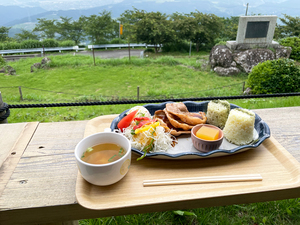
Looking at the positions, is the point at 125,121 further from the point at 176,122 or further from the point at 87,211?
the point at 87,211

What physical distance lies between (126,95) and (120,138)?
8.39 metres

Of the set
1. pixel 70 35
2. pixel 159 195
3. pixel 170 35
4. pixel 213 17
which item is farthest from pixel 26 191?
pixel 70 35

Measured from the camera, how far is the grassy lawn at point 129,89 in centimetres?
159

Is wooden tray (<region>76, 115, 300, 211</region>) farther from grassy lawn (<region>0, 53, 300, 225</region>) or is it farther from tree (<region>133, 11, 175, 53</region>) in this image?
tree (<region>133, 11, 175, 53</region>)

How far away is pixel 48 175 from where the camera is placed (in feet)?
3.50

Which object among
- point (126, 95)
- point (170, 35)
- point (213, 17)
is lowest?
point (126, 95)

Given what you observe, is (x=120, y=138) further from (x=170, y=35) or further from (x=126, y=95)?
(x=170, y=35)

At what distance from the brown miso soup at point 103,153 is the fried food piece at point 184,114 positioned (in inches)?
19.5

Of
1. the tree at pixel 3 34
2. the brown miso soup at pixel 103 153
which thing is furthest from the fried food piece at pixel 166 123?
the tree at pixel 3 34

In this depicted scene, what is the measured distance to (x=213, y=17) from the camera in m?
18.3

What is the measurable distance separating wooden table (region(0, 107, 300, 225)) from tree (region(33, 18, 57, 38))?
1291 inches

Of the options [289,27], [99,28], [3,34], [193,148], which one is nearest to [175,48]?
[99,28]

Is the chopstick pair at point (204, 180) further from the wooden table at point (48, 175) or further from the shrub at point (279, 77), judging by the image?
the shrub at point (279, 77)

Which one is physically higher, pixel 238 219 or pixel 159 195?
pixel 159 195
